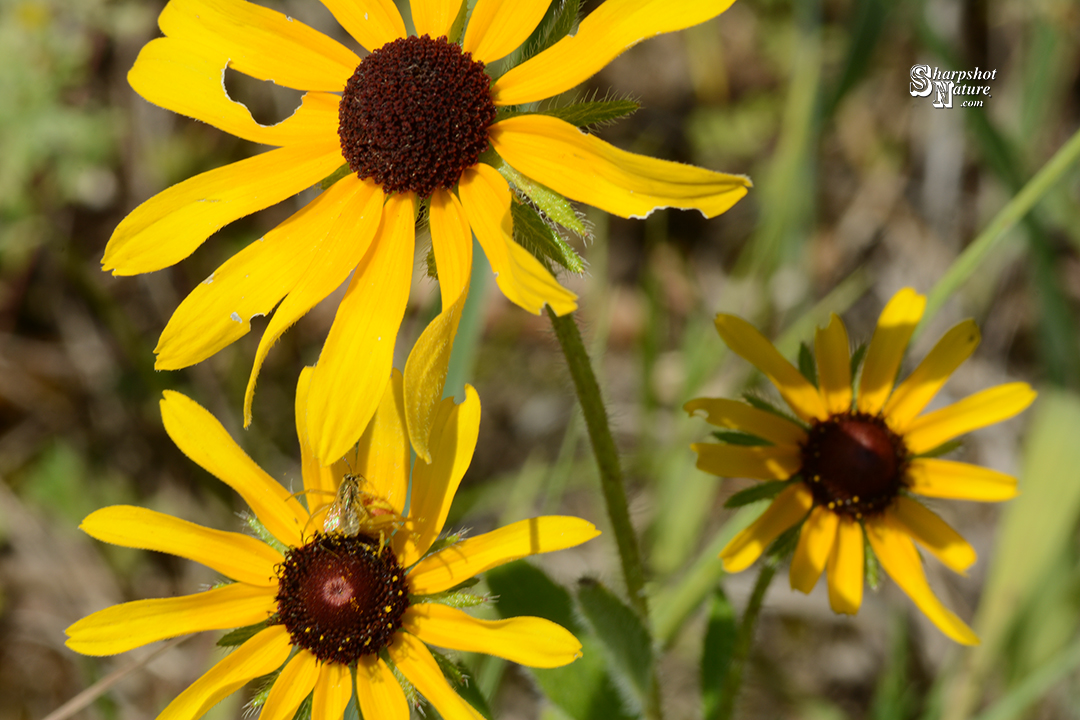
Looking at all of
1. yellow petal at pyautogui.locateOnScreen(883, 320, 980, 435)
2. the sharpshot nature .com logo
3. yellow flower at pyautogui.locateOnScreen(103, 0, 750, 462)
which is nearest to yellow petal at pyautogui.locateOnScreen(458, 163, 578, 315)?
A: yellow flower at pyautogui.locateOnScreen(103, 0, 750, 462)

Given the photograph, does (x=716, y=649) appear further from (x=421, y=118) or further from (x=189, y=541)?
(x=421, y=118)

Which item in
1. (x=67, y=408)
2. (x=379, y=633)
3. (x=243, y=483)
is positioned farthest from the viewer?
(x=67, y=408)

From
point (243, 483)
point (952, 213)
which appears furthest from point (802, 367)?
point (952, 213)

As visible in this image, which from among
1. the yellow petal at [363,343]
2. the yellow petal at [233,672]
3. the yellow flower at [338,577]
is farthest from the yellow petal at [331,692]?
the yellow petal at [363,343]

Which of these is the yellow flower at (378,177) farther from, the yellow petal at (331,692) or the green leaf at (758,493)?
the green leaf at (758,493)

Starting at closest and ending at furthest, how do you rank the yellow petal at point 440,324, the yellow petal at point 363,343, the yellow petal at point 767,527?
1. the yellow petal at point 440,324
2. the yellow petal at point 363,343
3. the yellow petal at point 767,527

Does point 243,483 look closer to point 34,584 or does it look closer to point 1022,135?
point 34,584
